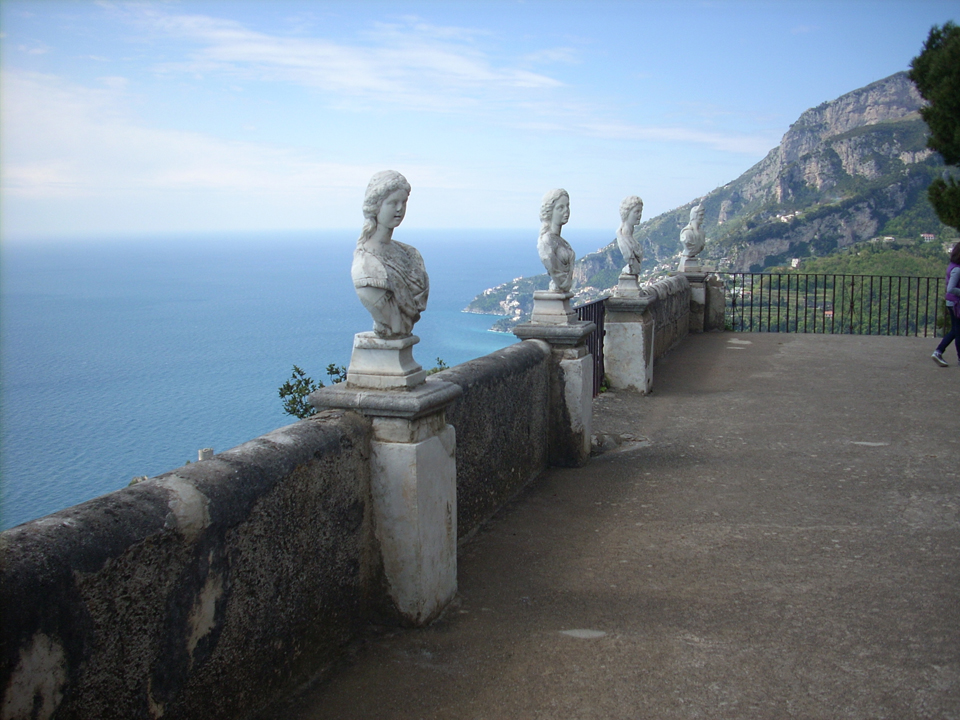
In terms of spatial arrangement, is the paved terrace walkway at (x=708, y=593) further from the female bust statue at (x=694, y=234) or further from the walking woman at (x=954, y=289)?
the female bust statue at (x=694, y=234)

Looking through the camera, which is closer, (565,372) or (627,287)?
(565,372)

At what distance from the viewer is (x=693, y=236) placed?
13969 millimetres

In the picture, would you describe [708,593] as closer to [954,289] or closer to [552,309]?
[552,309]

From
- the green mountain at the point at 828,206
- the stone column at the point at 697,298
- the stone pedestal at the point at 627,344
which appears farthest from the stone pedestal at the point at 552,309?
the green mountain at the point at 828,206

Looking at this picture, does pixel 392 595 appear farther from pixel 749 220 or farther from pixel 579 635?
pixel 749 220

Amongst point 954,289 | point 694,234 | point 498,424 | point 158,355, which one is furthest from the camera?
point 158,355

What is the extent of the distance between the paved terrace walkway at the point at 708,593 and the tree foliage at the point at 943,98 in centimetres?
625

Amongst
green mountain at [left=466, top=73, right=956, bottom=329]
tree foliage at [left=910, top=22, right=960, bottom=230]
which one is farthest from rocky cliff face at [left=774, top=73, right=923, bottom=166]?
tree foliage at [left=910, top=22, right=960, bottom=230]

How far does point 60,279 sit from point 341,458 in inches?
5309

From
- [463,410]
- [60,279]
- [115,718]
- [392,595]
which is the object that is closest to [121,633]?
[115,718]

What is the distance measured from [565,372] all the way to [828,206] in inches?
1120

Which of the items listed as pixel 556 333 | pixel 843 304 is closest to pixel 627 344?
pixel 556 333

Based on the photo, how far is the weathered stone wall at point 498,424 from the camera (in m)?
4.82

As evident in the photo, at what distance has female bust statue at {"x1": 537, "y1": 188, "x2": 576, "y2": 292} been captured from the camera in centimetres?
645
